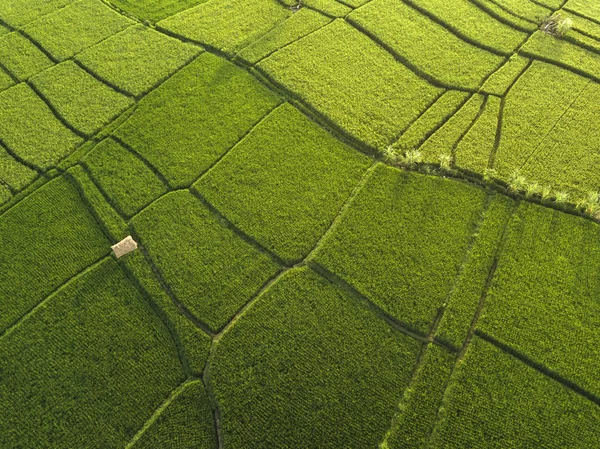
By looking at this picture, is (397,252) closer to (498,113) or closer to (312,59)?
(498,113)

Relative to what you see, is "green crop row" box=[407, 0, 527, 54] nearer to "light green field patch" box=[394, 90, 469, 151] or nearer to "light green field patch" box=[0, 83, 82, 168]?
"light green field patch" box=[394, 90, 469, 151]

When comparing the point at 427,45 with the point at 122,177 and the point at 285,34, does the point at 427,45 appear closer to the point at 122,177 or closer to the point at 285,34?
the point at 285,34

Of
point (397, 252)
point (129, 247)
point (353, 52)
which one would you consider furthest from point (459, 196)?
point (129, 247)

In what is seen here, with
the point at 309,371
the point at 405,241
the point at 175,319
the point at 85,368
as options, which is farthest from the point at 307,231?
the point at 85,368

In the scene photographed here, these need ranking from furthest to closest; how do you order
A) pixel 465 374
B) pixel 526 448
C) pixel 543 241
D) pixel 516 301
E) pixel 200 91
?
pixel 200 91 → pixel 543 241 → pixel 516 301 → pixel 465 374 → pixel 526 448

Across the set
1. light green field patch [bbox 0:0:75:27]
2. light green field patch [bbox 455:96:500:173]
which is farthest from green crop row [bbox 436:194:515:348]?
light green field patch [bbox 0:0:75:27]

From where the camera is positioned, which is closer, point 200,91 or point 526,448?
point 526,448

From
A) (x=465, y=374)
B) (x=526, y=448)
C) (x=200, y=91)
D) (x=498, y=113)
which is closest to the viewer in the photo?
(x=526, y=448)
